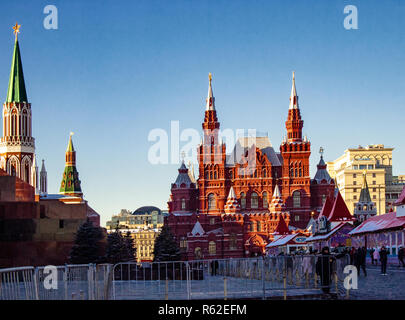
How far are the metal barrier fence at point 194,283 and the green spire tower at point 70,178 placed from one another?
10405 cm

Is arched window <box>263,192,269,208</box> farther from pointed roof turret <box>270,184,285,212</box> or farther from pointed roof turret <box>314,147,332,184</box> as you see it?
pointed roof turret <box>314,147,332,184</box>

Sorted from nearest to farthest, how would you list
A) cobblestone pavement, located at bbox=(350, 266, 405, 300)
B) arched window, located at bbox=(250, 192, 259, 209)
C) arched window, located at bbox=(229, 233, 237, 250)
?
cobblestone pavement, located at bbox=(350, 266, 405, 300)
arched window, located at bbox=(229, 233, 237, 250)
arched window, located at bbox=(250, 192, 259, 209)

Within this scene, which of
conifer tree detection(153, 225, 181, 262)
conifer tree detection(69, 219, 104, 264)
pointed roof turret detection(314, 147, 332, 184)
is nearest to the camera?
conifer tree detection(69, 219, 104, 264)

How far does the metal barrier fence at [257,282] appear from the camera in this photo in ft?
69.1

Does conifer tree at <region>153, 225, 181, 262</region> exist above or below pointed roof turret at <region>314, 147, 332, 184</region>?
below

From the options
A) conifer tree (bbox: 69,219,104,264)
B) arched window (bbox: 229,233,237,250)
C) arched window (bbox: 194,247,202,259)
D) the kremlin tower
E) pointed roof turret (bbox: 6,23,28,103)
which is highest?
pointed roof turret (bbox: 6,23,28,103)

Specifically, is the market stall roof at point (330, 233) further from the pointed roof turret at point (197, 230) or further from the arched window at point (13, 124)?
the arched window at point (13, 124)

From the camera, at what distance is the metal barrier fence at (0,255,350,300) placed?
1623cm

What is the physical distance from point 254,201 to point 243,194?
1.67 meters

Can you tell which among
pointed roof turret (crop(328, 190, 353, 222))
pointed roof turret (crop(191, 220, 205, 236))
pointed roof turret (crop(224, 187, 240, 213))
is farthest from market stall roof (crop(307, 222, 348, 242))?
pointed roof turret (crop(224, 187, 240, 213))

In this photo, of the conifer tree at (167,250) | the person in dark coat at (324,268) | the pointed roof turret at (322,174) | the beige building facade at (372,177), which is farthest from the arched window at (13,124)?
the person in dark coat at (324,268)
